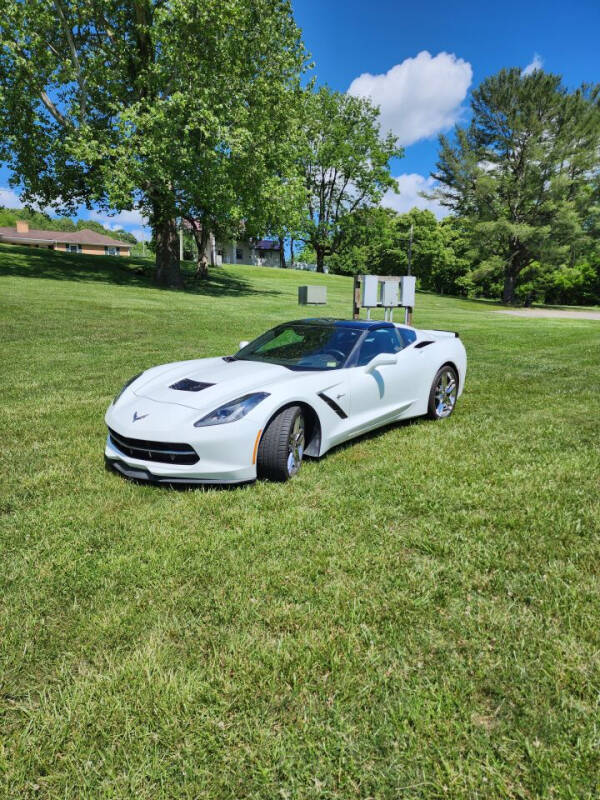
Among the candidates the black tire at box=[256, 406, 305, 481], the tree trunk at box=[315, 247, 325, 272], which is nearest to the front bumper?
the black tire at box=[256, 406, 305, 481]

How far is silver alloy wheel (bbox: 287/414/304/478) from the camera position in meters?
3.81

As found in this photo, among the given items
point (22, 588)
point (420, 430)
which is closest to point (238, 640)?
point (22, 588)

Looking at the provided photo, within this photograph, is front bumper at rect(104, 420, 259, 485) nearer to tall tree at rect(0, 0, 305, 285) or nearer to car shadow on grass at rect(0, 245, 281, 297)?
tall tree at rect(0, 0, 305, 285)

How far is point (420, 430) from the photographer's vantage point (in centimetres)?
511

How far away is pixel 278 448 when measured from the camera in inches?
143

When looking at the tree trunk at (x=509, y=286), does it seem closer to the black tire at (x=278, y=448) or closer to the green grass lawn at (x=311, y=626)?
the green grass lawn at (x=311, y=626)

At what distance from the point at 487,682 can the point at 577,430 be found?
12.7ft

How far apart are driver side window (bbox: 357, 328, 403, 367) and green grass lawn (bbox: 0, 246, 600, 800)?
2.74ft

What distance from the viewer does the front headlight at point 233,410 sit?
3525mm

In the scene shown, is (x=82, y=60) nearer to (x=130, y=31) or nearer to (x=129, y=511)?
(x=130, y=31)

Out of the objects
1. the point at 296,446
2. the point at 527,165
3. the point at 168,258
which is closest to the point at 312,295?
the point at 168,258

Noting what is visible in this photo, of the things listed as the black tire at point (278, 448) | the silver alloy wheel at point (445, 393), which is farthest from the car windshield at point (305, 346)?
the silver alloy wheel at point (445, 393)

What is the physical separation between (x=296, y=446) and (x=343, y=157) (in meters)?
43.7

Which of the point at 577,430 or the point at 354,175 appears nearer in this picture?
the point at 577,430
